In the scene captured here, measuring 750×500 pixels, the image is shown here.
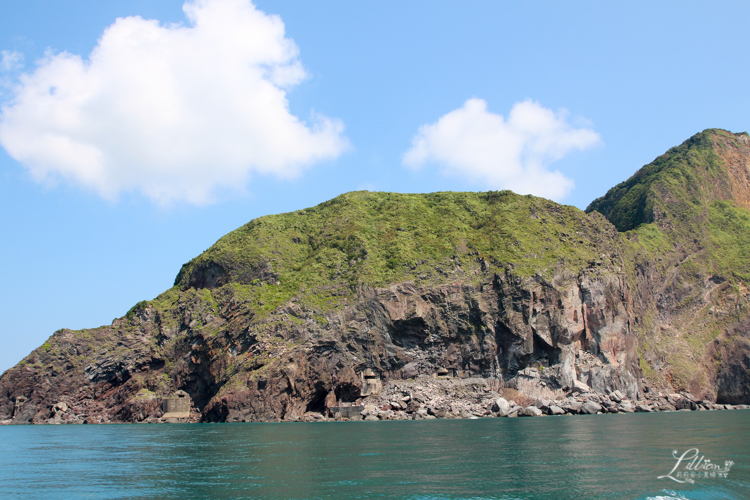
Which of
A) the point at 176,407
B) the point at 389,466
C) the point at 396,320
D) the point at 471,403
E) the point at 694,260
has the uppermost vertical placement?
the point at 694,260

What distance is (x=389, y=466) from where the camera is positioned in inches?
1200

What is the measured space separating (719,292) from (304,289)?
9618 centimetres

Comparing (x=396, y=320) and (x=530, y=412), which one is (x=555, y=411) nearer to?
(x=530, y=412)

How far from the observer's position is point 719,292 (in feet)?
415

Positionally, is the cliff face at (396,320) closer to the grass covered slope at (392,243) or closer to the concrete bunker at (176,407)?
the grass covered slope at (392,243)

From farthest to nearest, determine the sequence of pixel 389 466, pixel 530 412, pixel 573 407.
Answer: pixel 573 407, pixel 530 412, pixel 389 466

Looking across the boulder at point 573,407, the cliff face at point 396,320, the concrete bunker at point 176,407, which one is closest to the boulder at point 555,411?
the boulder at point 573,407

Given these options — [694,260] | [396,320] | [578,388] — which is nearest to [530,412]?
[578,388]

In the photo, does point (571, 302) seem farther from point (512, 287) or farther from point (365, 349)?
point (365, 349)

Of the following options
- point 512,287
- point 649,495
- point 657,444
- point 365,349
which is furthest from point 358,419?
point 649,495

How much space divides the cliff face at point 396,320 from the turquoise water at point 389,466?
39.5 metres

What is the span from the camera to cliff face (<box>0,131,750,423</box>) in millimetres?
90000

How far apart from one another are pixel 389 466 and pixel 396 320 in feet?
215

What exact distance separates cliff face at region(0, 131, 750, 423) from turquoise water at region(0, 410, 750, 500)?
39.5m
